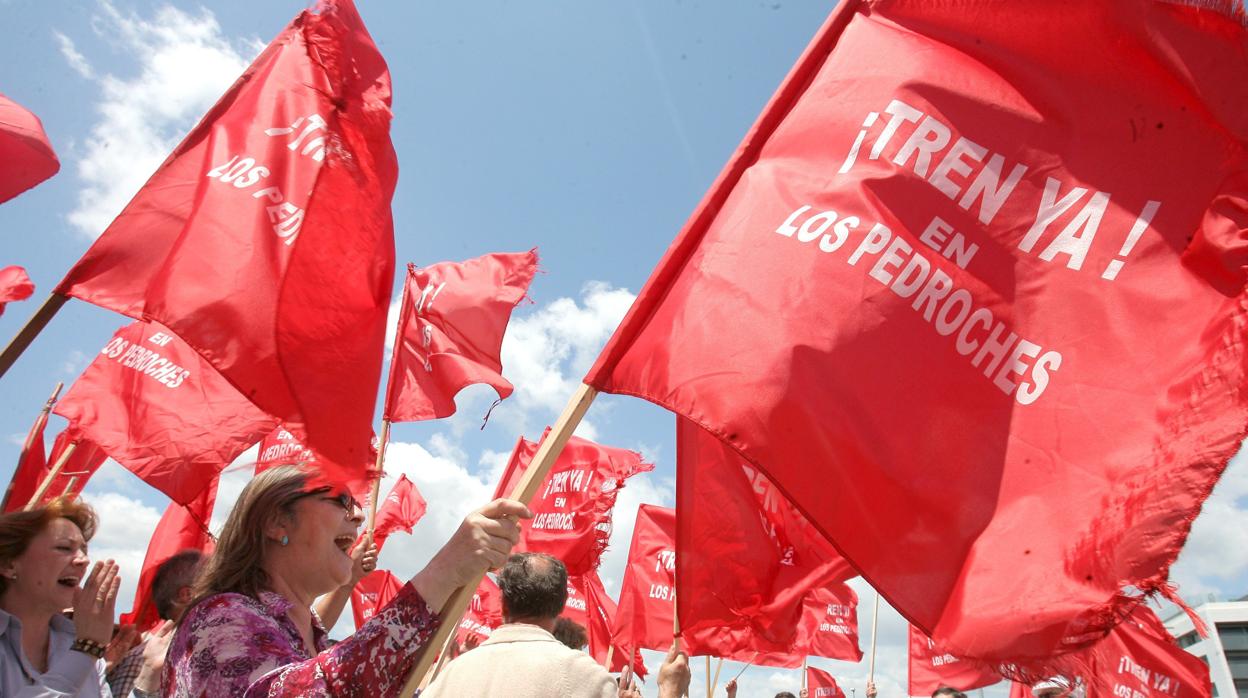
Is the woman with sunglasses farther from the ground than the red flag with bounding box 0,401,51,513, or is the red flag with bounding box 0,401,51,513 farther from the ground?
the woman with sunglasses

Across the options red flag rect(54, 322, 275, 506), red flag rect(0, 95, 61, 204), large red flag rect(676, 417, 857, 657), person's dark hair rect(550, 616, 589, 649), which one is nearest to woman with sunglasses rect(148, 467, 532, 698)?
large red flag rect(676, 417, 857, 657)

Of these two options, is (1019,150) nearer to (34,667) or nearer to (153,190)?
(153,190)

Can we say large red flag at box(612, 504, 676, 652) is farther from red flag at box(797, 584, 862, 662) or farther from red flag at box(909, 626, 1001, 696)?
red flag at box(909, 626, 1001, 696)

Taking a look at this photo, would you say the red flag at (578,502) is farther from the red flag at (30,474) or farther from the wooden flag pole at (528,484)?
the wooden flag pole at (528,484)

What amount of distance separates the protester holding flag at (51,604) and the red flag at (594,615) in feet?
22.5

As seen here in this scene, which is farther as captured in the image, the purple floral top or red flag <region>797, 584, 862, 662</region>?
red flag <region>797, 584, 862, 662</region>

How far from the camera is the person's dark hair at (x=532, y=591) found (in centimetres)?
312

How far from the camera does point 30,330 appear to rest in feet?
9.27

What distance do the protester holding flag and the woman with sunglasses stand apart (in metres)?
1.16

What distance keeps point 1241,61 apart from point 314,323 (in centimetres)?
292

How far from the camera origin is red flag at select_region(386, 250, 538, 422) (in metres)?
6.70

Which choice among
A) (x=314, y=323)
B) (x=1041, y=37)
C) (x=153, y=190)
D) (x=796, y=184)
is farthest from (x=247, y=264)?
(x=1041, y=37)

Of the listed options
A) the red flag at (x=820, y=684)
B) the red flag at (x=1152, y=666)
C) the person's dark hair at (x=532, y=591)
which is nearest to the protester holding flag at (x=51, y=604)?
the person's dark hair at (x=532, y=591)

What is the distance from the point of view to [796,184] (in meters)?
2.71
